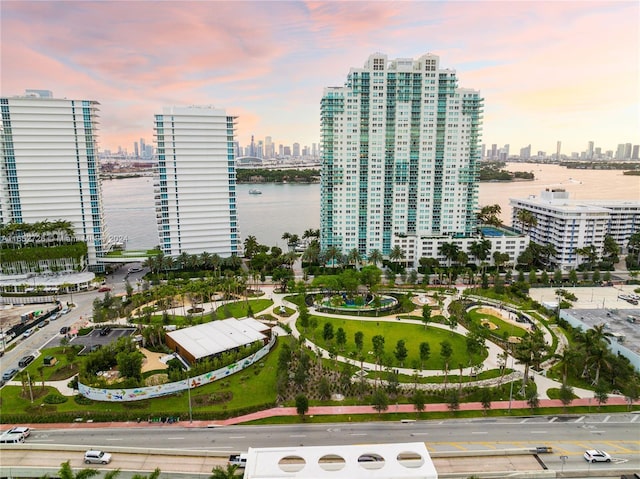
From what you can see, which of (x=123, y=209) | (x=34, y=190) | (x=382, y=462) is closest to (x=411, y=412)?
(x=382, y=462)

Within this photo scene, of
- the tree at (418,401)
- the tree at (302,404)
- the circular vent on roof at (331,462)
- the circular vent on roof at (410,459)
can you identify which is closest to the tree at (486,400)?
the tree at (418,401)

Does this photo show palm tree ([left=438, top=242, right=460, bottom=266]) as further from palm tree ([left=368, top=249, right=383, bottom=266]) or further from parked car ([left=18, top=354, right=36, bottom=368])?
parked car ([left=18, top=354, right=36, bottom=368])

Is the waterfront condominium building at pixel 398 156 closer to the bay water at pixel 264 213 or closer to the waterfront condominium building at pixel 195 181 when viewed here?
the waterfront condominium building at pixel 195 181

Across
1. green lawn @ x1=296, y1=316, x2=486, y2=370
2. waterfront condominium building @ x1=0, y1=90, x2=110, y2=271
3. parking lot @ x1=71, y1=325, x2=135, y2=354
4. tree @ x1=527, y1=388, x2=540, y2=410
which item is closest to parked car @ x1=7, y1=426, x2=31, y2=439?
parking lot @ x1=71, y1=325, x2=135, y2=354

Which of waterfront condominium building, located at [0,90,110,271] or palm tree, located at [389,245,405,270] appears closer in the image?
waterfront condominium building, located at [0,90,110,271]

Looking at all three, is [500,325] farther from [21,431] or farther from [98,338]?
[21,431]

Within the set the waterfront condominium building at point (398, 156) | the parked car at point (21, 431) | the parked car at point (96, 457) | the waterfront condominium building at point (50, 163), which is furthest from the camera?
the waterfront condominium building at point (398, 156)

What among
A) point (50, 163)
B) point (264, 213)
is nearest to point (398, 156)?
point (50, 163)
